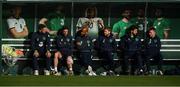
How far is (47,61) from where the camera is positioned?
16.2 m

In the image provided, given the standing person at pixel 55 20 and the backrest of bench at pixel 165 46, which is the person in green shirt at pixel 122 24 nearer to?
the backrest of bench at pixel 165 46

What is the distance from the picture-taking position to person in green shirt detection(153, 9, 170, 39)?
17172mm

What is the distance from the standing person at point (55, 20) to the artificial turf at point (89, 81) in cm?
204

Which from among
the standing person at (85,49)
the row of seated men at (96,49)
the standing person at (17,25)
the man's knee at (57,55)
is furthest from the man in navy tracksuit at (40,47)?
the standing person at (85,49)

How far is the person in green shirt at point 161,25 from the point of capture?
676 inches

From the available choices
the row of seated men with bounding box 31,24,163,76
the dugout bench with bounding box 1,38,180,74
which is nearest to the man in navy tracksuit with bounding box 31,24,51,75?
the row of seated men with bounding box 31,24,163,76

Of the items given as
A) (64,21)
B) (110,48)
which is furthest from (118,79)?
(64,21)

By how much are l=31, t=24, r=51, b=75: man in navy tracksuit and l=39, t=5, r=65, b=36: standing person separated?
502mm

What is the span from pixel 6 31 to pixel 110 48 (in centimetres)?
310

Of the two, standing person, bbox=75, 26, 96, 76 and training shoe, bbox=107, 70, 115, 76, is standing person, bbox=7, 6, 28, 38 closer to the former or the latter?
standing person, bbox=75, 26, 96, 76

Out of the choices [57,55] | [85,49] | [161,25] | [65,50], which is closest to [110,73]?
[85,49]

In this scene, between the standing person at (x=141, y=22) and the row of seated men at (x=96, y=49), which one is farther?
the standing person at (x=141, y=22)

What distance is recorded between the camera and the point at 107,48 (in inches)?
645

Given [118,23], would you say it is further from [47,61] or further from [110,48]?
[47,61]
